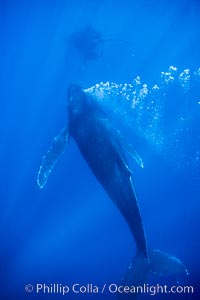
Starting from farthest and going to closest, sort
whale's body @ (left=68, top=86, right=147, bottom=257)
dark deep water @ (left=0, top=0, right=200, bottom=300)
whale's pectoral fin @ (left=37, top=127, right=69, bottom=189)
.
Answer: dark deep water @ (left=0, top=0, right=200, bottom=300) < whale's pectoral fin @ (left=37, top=127, right=69, bottom=189) < whale's body @ (left=68, top=86, right=147, bottom=257)

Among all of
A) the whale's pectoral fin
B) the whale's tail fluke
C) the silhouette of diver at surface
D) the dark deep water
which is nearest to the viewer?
the whale's tail fluke

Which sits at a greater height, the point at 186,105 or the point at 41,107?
the point at 186,105

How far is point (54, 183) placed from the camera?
23.3 meters

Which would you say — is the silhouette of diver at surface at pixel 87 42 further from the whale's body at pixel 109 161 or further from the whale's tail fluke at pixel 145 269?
the whale's tail fluke at pixel 145 269

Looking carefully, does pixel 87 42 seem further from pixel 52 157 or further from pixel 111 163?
pixel 111 163

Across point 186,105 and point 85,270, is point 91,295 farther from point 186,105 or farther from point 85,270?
point 186,105

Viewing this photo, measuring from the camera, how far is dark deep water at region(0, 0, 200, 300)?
73.5 ft

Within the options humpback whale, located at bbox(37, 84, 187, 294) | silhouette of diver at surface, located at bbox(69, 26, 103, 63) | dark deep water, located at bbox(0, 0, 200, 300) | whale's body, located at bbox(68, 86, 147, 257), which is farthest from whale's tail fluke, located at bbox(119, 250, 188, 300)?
silhouette of diver at surface, located at bbox(69, 26, 103, 63)

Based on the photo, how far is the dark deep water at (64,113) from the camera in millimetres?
22406

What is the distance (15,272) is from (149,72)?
16655 mm

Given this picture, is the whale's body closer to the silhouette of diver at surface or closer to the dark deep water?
the dark deep water

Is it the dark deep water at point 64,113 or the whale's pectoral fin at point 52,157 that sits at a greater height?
the dark deep water at point 64,113

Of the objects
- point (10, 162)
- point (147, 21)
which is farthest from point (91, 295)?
point (147, 21)

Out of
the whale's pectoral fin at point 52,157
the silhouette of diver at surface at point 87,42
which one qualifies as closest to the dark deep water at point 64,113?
the silhouette of diver at surface at point 87,42
